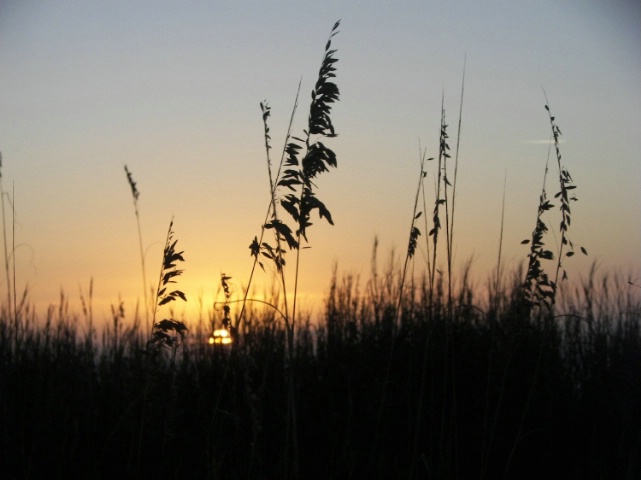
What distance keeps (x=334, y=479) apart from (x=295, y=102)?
6.40 feet

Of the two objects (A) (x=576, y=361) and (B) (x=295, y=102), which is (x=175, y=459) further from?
(A) (x=576, y=361)

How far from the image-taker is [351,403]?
3076 mm

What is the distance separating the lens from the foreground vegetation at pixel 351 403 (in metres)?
3.01

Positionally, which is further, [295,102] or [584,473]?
[584,473]

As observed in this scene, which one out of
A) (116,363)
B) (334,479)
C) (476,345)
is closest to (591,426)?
(476,345)

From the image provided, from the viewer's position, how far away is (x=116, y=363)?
543 cm

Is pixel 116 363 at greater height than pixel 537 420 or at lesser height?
greater

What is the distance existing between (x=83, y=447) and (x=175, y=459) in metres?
0.74

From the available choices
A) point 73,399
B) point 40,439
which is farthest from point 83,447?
point 73,399

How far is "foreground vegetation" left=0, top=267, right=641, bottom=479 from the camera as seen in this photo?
3.01 meters

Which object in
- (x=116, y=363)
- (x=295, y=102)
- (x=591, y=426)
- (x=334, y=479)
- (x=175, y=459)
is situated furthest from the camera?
(x=116, y=363)

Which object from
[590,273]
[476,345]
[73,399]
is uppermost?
[590,273]

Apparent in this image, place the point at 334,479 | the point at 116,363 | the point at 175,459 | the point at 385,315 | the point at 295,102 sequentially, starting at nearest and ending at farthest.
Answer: the point at 295,102, the point at 334,479, the point at 175,459, the point at 116,363, the point at 385,315

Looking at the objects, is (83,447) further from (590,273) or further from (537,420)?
(590,273)
